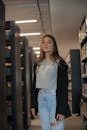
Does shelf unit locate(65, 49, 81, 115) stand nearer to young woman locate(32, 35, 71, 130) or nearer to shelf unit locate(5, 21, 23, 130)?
shelf unit locate(5, 21, 23, 130)

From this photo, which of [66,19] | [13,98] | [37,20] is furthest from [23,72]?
[37,20]

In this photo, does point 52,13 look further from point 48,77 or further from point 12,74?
point 48,77

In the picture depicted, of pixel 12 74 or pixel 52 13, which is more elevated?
pixel 52 13

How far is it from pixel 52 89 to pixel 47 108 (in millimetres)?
182

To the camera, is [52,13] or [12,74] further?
[52,13]

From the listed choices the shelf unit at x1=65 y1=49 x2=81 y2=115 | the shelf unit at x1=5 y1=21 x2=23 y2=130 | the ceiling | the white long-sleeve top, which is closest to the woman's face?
the white long-sleeve top

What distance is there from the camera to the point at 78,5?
650cm

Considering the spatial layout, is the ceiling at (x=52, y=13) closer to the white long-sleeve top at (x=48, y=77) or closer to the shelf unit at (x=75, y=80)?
the shelf unit at (x=75, y=80)

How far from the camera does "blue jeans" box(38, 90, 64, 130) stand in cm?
291

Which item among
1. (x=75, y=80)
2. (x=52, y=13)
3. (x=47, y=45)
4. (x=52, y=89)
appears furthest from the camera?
(x=75, y=80)

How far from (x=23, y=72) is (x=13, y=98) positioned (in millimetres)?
1690

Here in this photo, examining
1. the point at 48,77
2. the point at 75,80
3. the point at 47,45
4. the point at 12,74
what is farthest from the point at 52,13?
the point at 48,77

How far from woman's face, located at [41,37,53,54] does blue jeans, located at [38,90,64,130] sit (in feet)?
1.26

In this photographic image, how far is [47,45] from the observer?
303 cm
